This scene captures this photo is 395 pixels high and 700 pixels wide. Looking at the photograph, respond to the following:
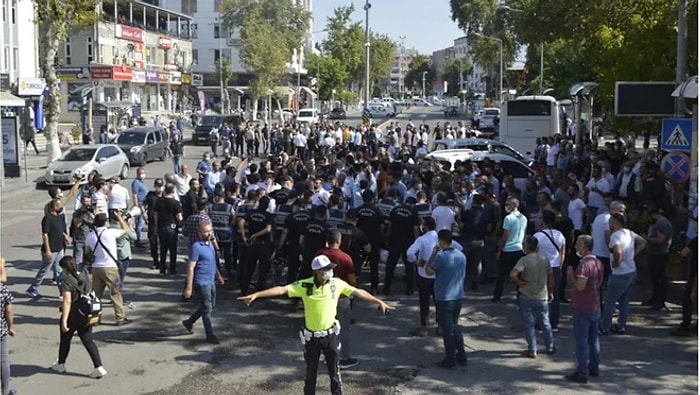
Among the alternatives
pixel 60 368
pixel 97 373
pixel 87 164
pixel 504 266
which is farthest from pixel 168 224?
pixel 87 164

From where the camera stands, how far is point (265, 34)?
207 feet

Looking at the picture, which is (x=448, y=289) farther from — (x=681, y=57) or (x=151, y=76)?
(x=151, y=76)

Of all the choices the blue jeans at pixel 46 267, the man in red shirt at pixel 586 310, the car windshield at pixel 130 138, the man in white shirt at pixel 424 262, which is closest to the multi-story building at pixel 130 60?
the car windshield at pixel 130 138

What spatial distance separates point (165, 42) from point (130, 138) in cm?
3831

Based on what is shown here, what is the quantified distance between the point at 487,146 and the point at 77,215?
54.6 feet

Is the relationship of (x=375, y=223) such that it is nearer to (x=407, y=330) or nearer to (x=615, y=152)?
(x=407, y=330)

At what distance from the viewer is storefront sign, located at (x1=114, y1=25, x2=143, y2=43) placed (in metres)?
61.5

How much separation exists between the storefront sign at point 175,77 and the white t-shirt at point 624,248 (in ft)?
210

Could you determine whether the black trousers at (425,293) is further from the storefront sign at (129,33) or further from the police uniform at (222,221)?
the storefront sign at (129,33)

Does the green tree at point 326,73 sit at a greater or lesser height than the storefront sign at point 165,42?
lesser

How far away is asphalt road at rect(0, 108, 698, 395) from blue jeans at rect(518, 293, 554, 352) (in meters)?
0.22

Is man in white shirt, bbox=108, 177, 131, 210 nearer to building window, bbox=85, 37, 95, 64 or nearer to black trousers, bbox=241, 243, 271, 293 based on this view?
black trousers, bbox=241, 243, 271, 293

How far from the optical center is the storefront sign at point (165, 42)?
70175mm

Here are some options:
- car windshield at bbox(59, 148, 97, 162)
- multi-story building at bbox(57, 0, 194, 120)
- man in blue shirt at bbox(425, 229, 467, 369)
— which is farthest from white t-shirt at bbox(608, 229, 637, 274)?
multi-story building at bbox(57, 0, 194, 120)
